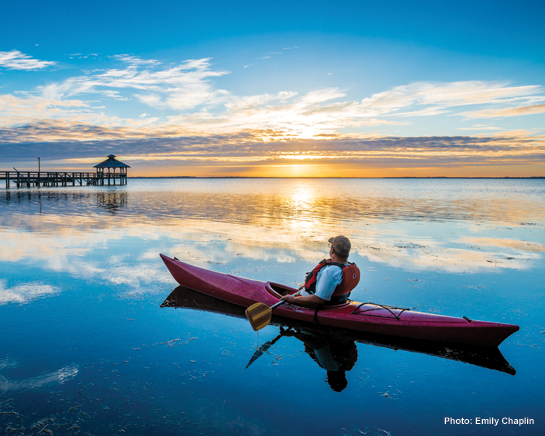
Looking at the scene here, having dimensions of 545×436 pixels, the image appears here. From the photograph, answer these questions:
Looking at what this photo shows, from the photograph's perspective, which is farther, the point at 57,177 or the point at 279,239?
the point at 57,177

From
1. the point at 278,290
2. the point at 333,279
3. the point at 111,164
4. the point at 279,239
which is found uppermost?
the point at 111,164

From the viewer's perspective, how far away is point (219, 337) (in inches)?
228

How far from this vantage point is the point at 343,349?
219 inches

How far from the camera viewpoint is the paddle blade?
5750mm

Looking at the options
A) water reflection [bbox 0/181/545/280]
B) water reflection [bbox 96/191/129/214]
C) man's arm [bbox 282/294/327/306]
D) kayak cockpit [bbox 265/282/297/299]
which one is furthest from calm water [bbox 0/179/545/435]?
water reflection [bbox 96/191/129/214]

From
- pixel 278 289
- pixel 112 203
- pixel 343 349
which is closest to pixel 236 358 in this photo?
pixel 343 349

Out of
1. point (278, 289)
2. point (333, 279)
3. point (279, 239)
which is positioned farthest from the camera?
point (279, 239)

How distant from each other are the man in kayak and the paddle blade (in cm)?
43

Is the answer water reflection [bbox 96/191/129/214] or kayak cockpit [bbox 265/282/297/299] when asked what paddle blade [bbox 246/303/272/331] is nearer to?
kayak cockpit [bbox 265/282/297/299]

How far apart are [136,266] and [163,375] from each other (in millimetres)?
5893

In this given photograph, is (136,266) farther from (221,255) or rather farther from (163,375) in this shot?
(163,375)

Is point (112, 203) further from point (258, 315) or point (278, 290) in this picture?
point (258, 315)

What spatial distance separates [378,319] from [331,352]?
40.2 inches

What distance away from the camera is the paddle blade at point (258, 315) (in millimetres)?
5750
